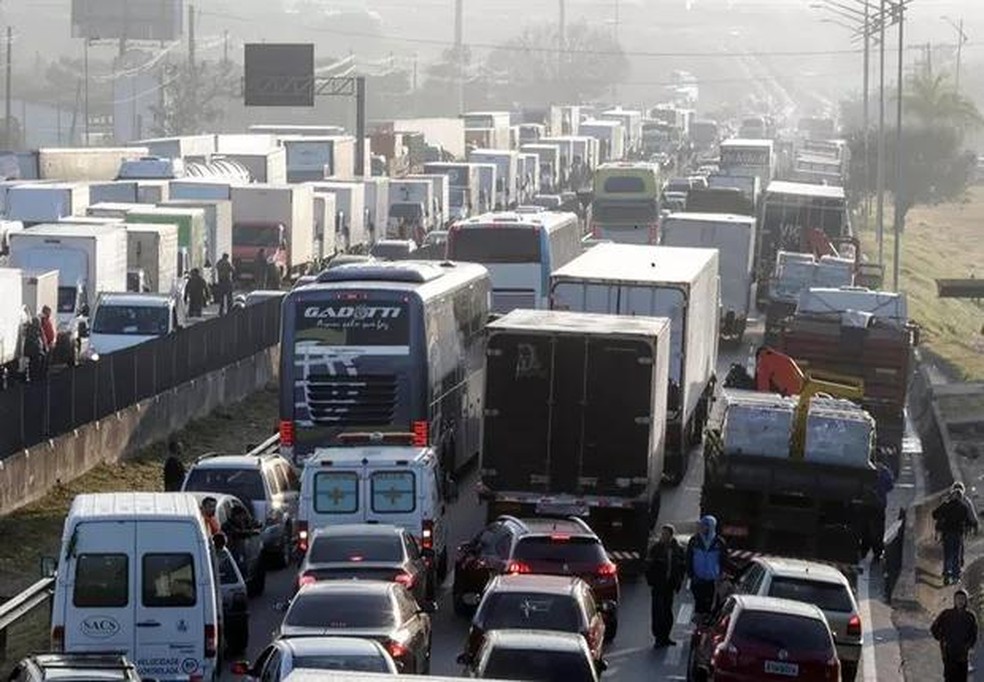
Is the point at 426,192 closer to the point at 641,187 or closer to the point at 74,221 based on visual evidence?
the point at 641,187

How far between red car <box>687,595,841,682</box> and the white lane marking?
493cm

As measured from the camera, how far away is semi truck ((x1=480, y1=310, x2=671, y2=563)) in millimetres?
32312

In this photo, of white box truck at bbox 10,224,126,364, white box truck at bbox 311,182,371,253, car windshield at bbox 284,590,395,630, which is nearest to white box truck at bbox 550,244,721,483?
car windshield at bbox 284,590,395,630

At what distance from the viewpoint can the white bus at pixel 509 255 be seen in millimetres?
51656

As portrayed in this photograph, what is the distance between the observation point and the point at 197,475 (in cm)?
3184

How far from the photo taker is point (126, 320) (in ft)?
174

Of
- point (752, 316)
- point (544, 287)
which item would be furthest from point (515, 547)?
point (752, 316)

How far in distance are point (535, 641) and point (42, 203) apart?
175ft

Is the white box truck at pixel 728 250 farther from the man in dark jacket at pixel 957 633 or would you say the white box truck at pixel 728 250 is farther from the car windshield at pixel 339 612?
the car windshield at pixel 339 612

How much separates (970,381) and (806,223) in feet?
51.6

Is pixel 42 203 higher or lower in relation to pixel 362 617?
higher

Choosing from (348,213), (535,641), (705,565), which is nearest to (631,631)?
(705,565)

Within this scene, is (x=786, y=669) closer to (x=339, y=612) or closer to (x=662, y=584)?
(x=339, y=612)

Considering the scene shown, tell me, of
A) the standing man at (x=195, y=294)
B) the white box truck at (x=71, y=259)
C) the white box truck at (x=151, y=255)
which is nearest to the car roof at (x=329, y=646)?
the white box truck at (x=71, y=259)
